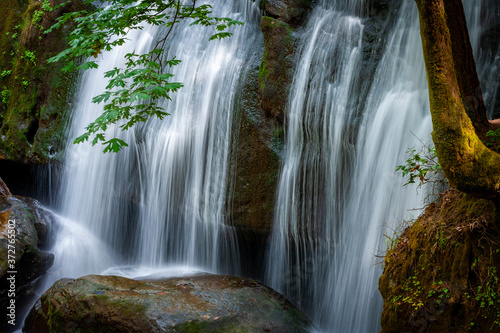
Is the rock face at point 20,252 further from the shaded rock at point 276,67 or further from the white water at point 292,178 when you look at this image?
the shaded rock at point 276,67

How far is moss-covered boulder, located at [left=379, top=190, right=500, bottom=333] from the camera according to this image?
319cm

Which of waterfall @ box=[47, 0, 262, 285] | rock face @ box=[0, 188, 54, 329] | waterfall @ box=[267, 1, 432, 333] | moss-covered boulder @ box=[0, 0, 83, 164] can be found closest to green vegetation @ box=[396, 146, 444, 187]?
waterfall @ box=[267, 1, 432, 333]

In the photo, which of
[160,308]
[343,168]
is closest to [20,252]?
[160,308]

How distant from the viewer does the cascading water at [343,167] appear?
16.1 ft

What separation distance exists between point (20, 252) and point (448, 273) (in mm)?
5148

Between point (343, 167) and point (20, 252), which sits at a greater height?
point (343, 167)

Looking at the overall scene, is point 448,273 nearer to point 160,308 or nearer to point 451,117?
point 451,117

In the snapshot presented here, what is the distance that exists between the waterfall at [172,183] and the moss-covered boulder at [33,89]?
1019mm

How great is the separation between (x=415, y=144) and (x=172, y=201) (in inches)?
146

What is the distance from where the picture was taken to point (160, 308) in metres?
4.54

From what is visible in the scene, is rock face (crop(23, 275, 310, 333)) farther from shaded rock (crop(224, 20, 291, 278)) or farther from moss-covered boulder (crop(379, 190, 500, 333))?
moss-covered boulder (crop(379, 190, 500, 333))

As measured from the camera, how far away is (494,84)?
4488 millimetres

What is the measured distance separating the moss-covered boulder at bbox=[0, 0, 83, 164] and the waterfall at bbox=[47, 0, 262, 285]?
1.02 metres

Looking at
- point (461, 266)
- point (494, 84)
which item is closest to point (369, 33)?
point (494, 84)
